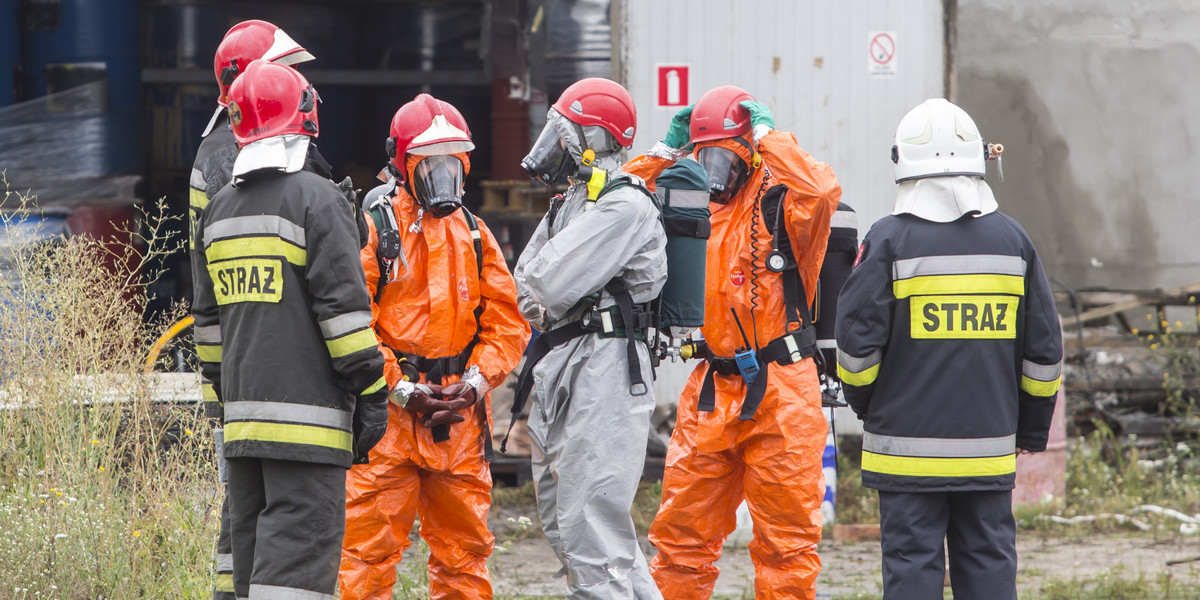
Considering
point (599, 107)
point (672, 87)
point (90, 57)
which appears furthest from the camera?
point (90, 57)

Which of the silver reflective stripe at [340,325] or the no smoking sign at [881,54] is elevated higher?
the no smoking sign at [881,54]

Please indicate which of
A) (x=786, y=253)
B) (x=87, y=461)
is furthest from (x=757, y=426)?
(x=87, y=461)

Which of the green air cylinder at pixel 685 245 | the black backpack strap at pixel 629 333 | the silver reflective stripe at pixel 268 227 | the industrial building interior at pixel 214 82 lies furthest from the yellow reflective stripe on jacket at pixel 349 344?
the industrial building interior at pixel 214 82

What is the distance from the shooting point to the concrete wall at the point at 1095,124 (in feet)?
32.8

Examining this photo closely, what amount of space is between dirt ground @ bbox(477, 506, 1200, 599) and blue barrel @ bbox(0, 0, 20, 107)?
4.98m

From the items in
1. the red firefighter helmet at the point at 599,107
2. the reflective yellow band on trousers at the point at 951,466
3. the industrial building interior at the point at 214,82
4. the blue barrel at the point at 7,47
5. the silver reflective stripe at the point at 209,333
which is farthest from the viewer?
the blue barrel at the point at 7,47

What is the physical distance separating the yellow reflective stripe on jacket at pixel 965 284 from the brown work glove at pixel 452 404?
1571mm

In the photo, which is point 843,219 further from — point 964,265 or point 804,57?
point 804,57

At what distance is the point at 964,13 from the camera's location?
10227 mm

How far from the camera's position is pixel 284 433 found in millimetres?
3316

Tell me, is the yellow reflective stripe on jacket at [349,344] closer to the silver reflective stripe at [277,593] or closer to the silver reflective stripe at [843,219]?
the silver reflective stripe at [277,593]

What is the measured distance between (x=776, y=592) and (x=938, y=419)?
3.57ft

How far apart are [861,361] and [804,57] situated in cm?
432

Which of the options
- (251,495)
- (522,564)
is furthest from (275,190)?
(522,564)
